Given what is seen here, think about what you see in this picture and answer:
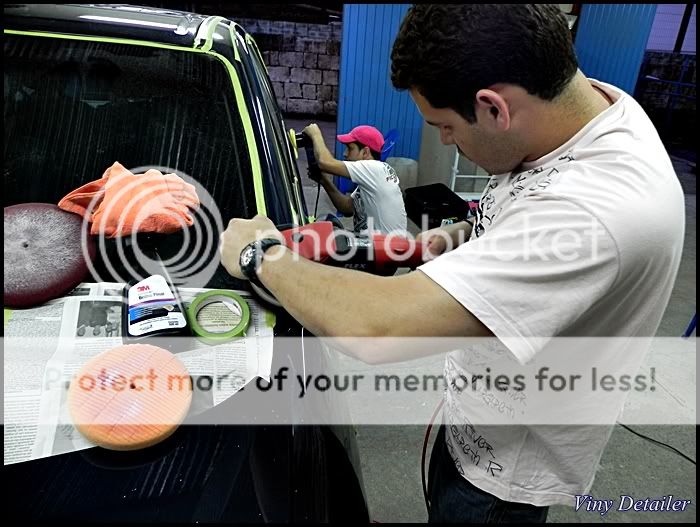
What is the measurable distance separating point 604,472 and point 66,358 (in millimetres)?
1858

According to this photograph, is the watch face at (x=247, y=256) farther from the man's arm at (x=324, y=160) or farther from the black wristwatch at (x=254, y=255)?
the man's arm at (x=324, y=160)

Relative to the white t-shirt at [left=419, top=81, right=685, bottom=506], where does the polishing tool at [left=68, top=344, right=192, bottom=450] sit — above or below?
below

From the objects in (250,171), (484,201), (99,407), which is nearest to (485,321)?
(484,201)

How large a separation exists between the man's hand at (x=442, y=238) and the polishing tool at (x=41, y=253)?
79 centimetres

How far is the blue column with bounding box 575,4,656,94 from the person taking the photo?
4344 millimetres

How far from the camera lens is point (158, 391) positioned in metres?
0.84

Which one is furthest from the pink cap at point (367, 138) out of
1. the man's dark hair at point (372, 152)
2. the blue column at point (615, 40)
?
the blue column at point (615, 40)

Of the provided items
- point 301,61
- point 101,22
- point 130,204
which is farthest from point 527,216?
point 301,61

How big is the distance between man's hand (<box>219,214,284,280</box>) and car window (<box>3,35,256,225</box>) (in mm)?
298

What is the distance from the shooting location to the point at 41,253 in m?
1.09

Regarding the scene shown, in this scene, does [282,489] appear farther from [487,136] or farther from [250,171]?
[250,171]

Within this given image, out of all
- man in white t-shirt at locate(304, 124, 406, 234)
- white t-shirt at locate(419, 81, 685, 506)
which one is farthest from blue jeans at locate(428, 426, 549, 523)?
man in white t-shirt at locate(304, 124, 406, 234)

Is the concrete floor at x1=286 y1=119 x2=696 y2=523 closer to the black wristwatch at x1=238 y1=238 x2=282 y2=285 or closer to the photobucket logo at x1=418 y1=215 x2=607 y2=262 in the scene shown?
the black wristwatch at x1=238 y1=238 x2=282 y2=285

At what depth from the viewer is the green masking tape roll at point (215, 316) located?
99cm
